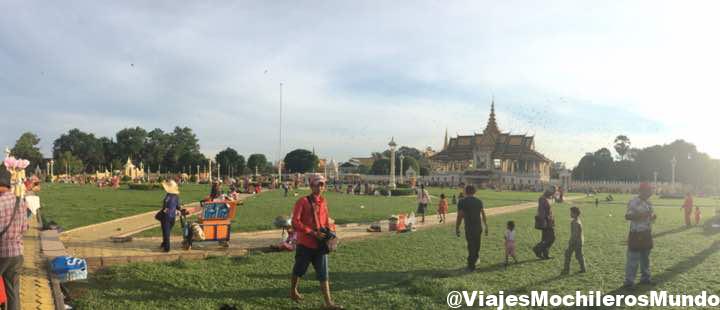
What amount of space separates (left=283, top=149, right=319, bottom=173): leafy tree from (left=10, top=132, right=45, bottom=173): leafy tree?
50.1m

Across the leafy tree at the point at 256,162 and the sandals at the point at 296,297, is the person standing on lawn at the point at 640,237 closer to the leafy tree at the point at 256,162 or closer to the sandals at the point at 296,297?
the sandals at the point at 296,297

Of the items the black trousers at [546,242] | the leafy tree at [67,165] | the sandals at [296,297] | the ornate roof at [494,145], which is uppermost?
the ornate roof at [494,145]

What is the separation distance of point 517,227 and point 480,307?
10.4m

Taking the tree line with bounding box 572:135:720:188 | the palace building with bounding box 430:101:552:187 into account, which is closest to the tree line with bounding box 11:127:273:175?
the palace building with bounding box 430:101:552:187

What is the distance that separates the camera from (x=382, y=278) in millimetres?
7664

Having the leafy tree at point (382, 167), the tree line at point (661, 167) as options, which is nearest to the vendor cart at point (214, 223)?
the tree line at point (661, 167)

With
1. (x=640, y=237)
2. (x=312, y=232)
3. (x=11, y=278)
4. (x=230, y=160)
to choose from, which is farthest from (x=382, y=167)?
(x=11, y=278)

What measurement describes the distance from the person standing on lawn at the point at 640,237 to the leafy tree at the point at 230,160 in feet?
327

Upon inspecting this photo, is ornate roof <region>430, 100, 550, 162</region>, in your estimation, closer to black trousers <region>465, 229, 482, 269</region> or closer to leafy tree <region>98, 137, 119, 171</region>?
leafy tree <region>98, 137, 119, 171</region>

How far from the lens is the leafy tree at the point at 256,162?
120438 mm

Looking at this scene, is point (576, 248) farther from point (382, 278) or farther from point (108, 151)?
point (108, 151)

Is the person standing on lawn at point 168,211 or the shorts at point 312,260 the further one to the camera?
the person standing on lawn at point 168,211

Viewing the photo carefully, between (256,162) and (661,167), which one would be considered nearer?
(661,167)

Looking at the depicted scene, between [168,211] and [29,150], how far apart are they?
86718mm
